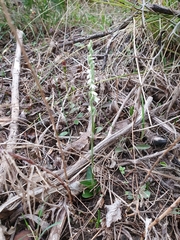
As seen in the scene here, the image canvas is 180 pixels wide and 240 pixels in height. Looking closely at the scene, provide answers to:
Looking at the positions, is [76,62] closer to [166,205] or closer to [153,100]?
[153,100]

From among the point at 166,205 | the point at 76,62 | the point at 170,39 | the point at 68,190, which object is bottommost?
the point at 166,205

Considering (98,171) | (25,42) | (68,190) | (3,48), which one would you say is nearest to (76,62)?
(25,42)

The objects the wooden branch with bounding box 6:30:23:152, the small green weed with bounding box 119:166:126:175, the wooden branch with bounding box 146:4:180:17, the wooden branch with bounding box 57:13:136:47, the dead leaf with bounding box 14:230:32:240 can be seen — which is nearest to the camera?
the dead leaf with bounding box 14:230:32:240

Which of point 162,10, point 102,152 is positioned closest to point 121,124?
point 102,152

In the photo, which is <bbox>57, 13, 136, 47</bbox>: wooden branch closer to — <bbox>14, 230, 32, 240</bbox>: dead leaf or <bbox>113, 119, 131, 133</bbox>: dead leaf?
<bbox>113, 119, 131, 133</bbox>: dead leaf

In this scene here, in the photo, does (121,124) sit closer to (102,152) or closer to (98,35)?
(102,152)

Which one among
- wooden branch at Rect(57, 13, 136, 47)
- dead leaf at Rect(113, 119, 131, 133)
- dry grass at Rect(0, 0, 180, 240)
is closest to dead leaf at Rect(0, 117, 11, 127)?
dry grass at Rect(0, 0, 180, 240)
